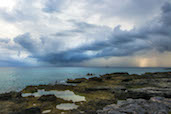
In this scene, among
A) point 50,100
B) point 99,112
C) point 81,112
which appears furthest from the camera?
point 50,100

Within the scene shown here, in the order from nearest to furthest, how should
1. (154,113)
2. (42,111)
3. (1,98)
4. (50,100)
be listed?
(154,113) → (42,111) → (50,100) → (1,98)

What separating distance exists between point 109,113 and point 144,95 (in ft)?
40.1

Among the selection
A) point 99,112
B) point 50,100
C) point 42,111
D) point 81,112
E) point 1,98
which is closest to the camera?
point 99,112

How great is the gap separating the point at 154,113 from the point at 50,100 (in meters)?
16.0

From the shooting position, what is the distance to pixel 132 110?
12.4m

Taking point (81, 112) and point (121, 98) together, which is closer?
point (81, 112)

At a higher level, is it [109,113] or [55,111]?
[109,113]

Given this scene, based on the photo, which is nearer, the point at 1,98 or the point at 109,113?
the point at 109,113

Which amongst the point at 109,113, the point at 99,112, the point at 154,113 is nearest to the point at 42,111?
the point at 99,112

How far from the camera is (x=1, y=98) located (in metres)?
22.1

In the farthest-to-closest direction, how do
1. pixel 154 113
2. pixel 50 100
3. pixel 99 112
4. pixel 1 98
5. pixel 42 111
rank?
pixel 1 98, pixel 50 100, pixel 42 111, pixel 99 112, pixel 154 113

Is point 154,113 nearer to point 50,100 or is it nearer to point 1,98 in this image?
point 50,100

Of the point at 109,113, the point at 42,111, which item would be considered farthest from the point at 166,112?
the point at 42,111

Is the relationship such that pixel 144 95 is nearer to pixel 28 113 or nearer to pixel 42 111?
pixel 42 111
